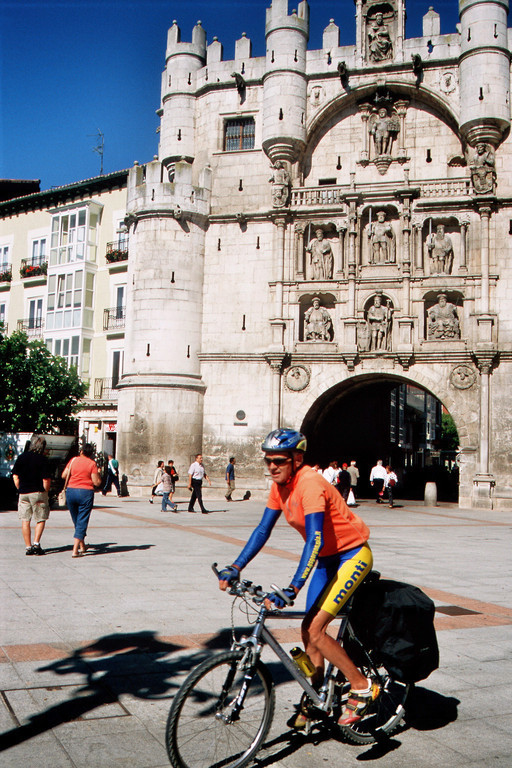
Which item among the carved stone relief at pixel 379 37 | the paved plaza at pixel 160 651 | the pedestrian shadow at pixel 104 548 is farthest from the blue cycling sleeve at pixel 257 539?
the carved stone relief at pixel 379 37

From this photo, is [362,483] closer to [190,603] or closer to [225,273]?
[225,273]

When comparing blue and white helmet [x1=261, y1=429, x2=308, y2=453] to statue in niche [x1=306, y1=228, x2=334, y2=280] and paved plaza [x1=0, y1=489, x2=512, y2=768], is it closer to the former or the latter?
paved plaza [x1=0, y1=489, x2=512, y2=768]

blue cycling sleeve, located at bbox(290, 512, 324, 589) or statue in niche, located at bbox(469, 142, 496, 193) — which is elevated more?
statue in niche, located at bbox(469, 142, 496, 193)

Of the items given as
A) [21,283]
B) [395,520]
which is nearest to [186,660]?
[395,520]

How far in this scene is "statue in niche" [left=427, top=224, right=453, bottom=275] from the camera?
28.1m

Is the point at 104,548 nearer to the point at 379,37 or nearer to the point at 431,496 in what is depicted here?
the point at 431,496

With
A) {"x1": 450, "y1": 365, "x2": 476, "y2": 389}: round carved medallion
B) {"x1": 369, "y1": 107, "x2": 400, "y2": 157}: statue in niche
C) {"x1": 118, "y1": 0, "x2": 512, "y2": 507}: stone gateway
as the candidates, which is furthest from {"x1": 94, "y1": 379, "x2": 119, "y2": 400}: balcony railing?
{"x1": 450, "y1": 365, "x2": 476, "y2": 389}: round carved medallion

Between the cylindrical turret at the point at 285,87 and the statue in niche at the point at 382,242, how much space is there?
14.2ft

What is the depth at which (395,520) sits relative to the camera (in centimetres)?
2064

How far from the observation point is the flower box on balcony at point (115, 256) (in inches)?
1534

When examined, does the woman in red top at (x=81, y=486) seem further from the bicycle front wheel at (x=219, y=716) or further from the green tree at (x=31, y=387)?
the green tree at (x=31, y=387)

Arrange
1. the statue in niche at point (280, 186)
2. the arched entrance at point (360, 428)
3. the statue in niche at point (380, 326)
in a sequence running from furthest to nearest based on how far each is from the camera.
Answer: the arched entrance at point (360, 428) < the statue in niche at point (280, 186) < the statue in niche at point (380, 326)

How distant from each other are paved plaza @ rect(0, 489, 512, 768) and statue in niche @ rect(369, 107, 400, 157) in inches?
779

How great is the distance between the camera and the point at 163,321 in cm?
2959
